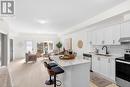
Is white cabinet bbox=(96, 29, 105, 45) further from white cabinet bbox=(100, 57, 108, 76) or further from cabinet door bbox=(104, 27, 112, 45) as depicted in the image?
white cabinet bbox=(100, 57, 108, 76)

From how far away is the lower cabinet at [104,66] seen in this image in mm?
4055

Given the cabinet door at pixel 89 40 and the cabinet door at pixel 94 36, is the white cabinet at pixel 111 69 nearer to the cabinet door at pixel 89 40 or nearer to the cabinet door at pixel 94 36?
the cabinet door at pixel 94 36

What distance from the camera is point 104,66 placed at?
448 cm

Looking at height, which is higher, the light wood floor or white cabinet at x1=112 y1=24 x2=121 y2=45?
white cabinet at x1=112 y1=24 x2=121 y2=45

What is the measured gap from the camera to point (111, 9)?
407cm

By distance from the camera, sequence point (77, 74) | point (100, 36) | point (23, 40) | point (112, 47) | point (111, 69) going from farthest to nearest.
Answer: point (23, 40) < point (100, 36) < point (112, 47) < point (111, 69) < point (77, 74)

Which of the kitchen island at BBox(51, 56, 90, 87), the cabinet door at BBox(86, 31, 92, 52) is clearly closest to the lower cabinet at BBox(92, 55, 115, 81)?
the cabinet door at BBox(86, 31, 92, 52)

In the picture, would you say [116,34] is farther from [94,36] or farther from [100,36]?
[94,36]

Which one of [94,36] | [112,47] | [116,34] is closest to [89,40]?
[94,36]

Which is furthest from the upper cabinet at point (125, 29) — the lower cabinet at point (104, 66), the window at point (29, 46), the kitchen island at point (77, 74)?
the window at point (29, 46)

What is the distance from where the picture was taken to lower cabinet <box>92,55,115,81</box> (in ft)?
13.3

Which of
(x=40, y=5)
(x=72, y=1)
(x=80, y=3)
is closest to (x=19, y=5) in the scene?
(x=40, y=5)

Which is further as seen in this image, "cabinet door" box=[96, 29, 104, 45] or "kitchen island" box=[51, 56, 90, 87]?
A: "cabinet door" box=[96, 29, 104, 45]

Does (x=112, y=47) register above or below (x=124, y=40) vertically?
below
